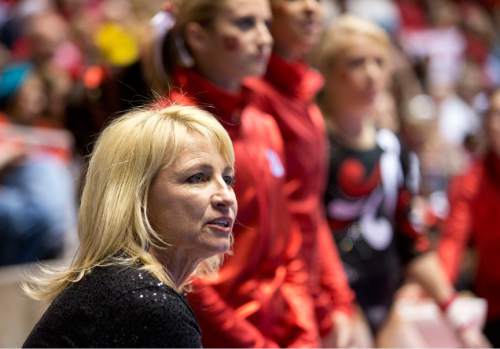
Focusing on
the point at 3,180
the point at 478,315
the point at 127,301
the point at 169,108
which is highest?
the point at 169,108

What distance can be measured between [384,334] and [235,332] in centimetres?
147

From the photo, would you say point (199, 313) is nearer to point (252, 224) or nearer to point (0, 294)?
point (252, 224)

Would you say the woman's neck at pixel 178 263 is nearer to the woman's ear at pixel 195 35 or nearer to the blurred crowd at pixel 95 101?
the blurred crowd at pixel 95 101

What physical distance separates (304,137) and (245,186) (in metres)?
Result: 0.53

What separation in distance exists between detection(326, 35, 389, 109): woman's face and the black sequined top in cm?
230

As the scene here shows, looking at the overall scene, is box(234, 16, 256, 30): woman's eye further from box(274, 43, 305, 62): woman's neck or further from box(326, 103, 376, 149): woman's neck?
box(326, 103, 376, 149): woman's neck

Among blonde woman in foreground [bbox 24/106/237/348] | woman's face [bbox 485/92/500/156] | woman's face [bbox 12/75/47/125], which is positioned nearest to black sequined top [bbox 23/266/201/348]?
blonde woman in foreground [bbox 24/106/237/348]

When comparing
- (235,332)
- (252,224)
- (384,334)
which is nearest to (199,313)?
(235,332)

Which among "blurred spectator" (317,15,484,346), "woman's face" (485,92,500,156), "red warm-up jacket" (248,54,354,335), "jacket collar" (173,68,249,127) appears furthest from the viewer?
"woman's face" (485,92,500,156)

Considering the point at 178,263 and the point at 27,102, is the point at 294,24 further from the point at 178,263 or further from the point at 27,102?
the point at 27,102

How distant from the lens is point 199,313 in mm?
3152

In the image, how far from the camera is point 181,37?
349 cm

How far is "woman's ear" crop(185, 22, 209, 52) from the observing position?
11.3 ft

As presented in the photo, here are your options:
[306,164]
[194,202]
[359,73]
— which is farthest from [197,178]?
[359,73]
